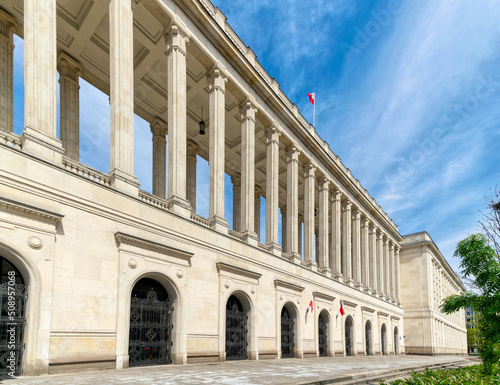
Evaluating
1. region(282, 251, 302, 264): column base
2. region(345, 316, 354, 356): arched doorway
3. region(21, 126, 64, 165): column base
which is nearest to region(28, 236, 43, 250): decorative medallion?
region(21, 126, 64, 165): column base

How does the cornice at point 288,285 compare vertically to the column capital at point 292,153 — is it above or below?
below

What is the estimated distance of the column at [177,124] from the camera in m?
20.7

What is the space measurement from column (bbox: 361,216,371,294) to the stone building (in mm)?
10446

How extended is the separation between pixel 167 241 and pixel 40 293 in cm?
670

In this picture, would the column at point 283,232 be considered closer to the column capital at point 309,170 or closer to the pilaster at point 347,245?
the pilaster at point 347,245

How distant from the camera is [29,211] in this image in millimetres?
13398

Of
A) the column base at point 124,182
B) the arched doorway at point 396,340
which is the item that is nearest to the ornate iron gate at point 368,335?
the arched doorway at point 396,340

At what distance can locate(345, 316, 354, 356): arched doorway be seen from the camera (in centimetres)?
4070

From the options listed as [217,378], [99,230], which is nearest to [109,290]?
[99,230]

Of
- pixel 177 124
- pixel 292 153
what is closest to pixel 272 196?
pixel 292 153

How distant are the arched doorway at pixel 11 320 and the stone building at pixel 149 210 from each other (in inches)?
2.7

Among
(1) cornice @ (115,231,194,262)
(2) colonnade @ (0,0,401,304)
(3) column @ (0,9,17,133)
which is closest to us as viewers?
(2) colonnade @ (0,0,401,304)

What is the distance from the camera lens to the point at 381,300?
53531 mm

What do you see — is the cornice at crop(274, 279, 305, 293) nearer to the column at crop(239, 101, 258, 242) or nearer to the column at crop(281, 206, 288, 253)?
the column at crop(239, 101, 258, 242)
